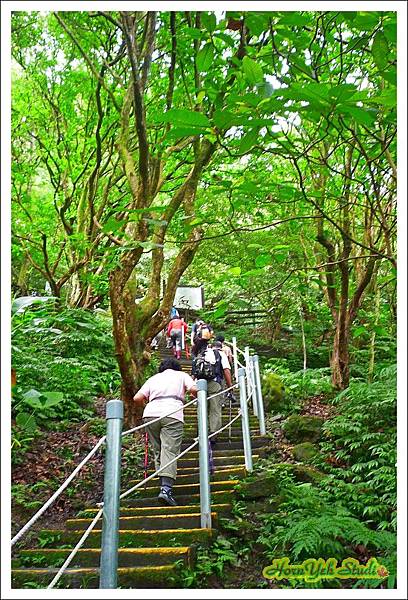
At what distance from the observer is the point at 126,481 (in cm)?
590

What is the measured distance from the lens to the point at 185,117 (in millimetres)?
1578

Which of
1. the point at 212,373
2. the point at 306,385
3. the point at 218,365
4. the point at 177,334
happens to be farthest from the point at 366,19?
the point at 177,334

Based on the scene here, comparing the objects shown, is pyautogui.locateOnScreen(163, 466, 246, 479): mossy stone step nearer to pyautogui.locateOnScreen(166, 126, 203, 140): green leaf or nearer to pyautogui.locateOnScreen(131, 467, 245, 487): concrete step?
pyautogui.locateOnScreen(131, 467, 245, 487): concrete step

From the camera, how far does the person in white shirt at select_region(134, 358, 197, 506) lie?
4480 mm

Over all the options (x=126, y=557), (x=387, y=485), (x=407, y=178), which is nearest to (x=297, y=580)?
(x=126, y=557)

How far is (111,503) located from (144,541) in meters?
1.56

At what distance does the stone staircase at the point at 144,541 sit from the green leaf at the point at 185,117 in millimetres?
2753

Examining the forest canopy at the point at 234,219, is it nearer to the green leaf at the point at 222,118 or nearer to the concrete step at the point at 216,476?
the green leaf at the point at 222,118

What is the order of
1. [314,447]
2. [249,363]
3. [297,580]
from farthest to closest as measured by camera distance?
[249,363] → [314,447] → [297,580]

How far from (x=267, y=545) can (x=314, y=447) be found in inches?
109

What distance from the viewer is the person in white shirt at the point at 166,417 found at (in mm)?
4480

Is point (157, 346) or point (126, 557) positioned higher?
point (157, 346)

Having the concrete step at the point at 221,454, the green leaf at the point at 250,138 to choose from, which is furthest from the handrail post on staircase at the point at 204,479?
the green leaf at the point at 250,138

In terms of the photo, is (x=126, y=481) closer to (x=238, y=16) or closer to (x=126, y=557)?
(x=126, y=557)
